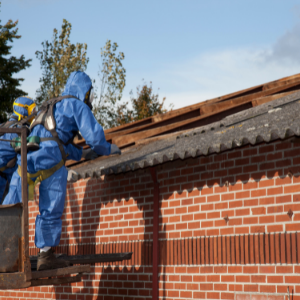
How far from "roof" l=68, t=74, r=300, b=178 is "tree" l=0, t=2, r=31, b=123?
46.2ft

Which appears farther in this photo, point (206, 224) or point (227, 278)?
point (206, 224)

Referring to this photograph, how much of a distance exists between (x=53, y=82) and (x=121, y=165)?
78.1 ft

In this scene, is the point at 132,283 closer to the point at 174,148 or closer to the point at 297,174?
the point at 174,148

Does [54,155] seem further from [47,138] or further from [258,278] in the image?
[258,278]

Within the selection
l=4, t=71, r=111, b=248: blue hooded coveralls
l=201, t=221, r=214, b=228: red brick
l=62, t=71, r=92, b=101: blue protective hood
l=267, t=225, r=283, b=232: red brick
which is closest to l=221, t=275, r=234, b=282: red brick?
l=201, t=221, r=214, b=228: red brick

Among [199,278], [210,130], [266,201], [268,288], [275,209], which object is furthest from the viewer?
[210,130]

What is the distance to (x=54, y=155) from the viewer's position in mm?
5352

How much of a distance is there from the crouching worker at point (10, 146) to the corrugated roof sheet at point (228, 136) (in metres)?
1.13

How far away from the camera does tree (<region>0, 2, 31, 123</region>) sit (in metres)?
22.7

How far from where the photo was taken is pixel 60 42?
30.7 m

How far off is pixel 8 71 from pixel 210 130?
1874 centimetres

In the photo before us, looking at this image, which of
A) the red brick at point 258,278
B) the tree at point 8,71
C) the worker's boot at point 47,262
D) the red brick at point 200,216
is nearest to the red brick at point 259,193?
the red brick at point 200,216

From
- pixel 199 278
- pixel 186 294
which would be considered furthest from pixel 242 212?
pixel 186 294

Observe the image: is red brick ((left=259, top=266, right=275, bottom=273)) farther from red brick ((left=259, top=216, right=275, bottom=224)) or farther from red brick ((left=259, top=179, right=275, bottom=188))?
red brick ((left=259, top=179, right=275, bottom=188))
